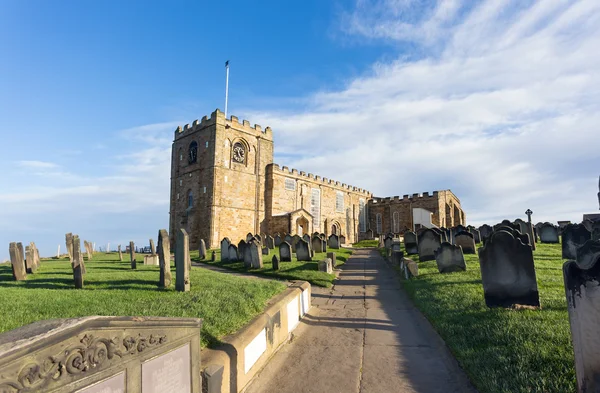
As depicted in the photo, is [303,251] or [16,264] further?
[303,251]

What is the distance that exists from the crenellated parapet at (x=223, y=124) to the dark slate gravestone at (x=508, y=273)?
24920mm

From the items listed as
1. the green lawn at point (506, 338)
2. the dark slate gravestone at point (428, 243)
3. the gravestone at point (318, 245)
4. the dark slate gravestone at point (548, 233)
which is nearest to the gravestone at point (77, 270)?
the green lawn at point (506, 338)

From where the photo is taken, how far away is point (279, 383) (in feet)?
13.1

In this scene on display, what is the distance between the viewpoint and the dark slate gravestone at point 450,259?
9.31 meters

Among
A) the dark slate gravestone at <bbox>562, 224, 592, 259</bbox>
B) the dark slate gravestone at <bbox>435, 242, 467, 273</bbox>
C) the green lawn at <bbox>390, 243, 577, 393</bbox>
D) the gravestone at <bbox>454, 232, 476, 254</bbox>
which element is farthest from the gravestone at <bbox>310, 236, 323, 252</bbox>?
the green lawn at <bbox>390, 243, 577, 393</bbox>

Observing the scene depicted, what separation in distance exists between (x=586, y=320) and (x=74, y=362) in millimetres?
4028

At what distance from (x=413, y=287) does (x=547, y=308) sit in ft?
11.2

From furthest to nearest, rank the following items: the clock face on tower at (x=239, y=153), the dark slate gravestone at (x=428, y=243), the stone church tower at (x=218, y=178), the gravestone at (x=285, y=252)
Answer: the clock face on tower at (x=239, y=153), the stone church tower at (x=218, y=178), the gravestone at (x=285, y=252), the dark slate gravestone at (x=428, y=243)

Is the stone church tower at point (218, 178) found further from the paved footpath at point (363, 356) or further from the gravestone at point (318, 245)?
the paved footpath at point (363, 356)

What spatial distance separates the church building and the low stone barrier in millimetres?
21519

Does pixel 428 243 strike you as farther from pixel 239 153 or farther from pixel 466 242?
pixel 239 153

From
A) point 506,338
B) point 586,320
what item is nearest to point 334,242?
point 506,338

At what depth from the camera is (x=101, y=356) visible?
6.26ft

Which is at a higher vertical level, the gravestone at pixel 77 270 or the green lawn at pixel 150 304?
the gravestone at pixel 77 270
